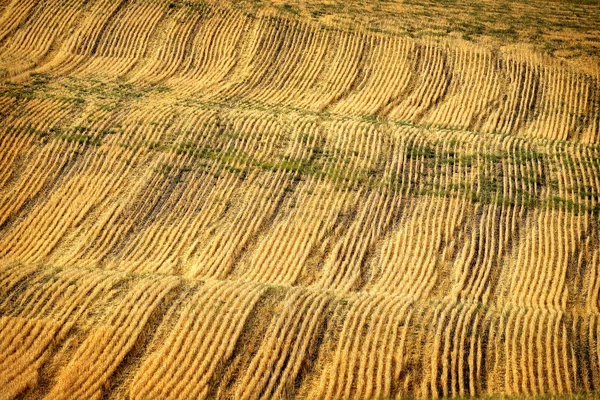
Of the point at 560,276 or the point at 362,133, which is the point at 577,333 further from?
the point at 362,133

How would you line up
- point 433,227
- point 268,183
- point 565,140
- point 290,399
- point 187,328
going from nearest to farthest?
point 290,399
point 187,328
point 433,227
point 268,183
point 565,140

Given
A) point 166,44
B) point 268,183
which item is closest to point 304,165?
point 268,183

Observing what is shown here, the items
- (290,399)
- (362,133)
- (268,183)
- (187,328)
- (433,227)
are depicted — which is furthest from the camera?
(362,133)

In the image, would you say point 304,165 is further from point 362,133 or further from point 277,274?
point 277,274

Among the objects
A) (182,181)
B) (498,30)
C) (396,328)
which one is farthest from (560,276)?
(498,30)

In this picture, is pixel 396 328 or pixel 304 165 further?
pixel 304 165

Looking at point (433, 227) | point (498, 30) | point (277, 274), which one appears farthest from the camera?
point (498, 30)
